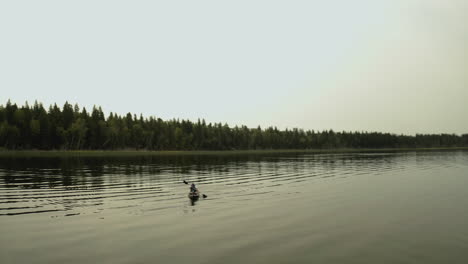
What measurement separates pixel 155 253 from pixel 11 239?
8.56 metres

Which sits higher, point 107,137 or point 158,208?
point 107,137

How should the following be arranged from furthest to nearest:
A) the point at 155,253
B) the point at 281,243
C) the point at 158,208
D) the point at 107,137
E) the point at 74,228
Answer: the point at 107,137
the point at 158,208
the point at 74,228
the point at 281,243
the point at 155,253

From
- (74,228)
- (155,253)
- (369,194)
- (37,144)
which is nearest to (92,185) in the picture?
(74,228)

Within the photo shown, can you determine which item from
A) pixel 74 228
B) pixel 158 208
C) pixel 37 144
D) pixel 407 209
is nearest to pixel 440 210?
pixel 407 209

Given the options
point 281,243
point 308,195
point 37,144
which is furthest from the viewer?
point 37,144

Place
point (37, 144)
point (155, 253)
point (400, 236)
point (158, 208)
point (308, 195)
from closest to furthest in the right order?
point (155, 253) → point (400, 236) → point (158, 208) → point (308, 195) → point (37, 144)

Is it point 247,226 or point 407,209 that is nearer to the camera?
point 247,226

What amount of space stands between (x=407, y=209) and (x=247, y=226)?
14813mm

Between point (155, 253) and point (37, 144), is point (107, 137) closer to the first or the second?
point (37, 144)

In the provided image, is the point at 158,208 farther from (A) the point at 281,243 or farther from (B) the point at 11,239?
(A) the point at 281,243

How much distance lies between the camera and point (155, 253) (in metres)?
16.1

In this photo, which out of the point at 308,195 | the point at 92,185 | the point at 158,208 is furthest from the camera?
the point at 92,185

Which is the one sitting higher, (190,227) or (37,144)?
(37,144)

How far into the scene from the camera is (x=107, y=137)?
193750mm
